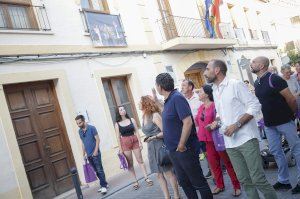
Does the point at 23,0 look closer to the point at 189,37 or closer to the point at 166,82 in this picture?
the point at 166,82

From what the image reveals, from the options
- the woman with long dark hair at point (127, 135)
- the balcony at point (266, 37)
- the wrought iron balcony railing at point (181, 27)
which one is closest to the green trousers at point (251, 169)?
the woman with long dark hair at point (127, 135)

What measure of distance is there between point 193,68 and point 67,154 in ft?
27.0

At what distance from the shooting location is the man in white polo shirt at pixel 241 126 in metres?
3.72

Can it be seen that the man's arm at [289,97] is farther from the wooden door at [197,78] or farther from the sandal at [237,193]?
the wooden door at [197,78]

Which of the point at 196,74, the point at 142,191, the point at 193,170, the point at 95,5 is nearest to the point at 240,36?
the point at 196,74

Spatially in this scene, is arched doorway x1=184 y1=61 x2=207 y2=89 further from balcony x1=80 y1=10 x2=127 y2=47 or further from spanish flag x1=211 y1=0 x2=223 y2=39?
balcony x1=80 y1=10 x2=127 y2=47

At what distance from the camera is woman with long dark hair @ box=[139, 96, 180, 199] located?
5418 millimetres

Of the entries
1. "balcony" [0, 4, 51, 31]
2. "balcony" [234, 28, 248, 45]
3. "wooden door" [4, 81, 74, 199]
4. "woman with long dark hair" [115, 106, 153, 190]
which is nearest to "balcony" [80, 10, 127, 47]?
"balcony" [0, 4, 51, 31]

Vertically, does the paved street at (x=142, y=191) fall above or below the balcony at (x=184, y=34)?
below

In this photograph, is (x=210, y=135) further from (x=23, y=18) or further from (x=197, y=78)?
(x=197, y=78)

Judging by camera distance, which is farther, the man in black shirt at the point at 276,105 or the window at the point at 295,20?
the window at the point at 295,20

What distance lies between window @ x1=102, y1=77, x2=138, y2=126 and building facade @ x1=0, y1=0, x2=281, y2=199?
0.10 ft

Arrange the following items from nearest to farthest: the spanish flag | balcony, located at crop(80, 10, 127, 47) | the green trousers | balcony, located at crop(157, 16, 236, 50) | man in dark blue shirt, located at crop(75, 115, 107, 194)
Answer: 1. the green trousers
2. man in dark blue shirt, located at crop(75, 115, 107, 194)
3. balcony, located at crop(80, 10, 127, 47)
4. balcony, located at crop(157, 16, 236, 50)
5. the spanish flag

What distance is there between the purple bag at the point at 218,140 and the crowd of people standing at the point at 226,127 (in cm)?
13
